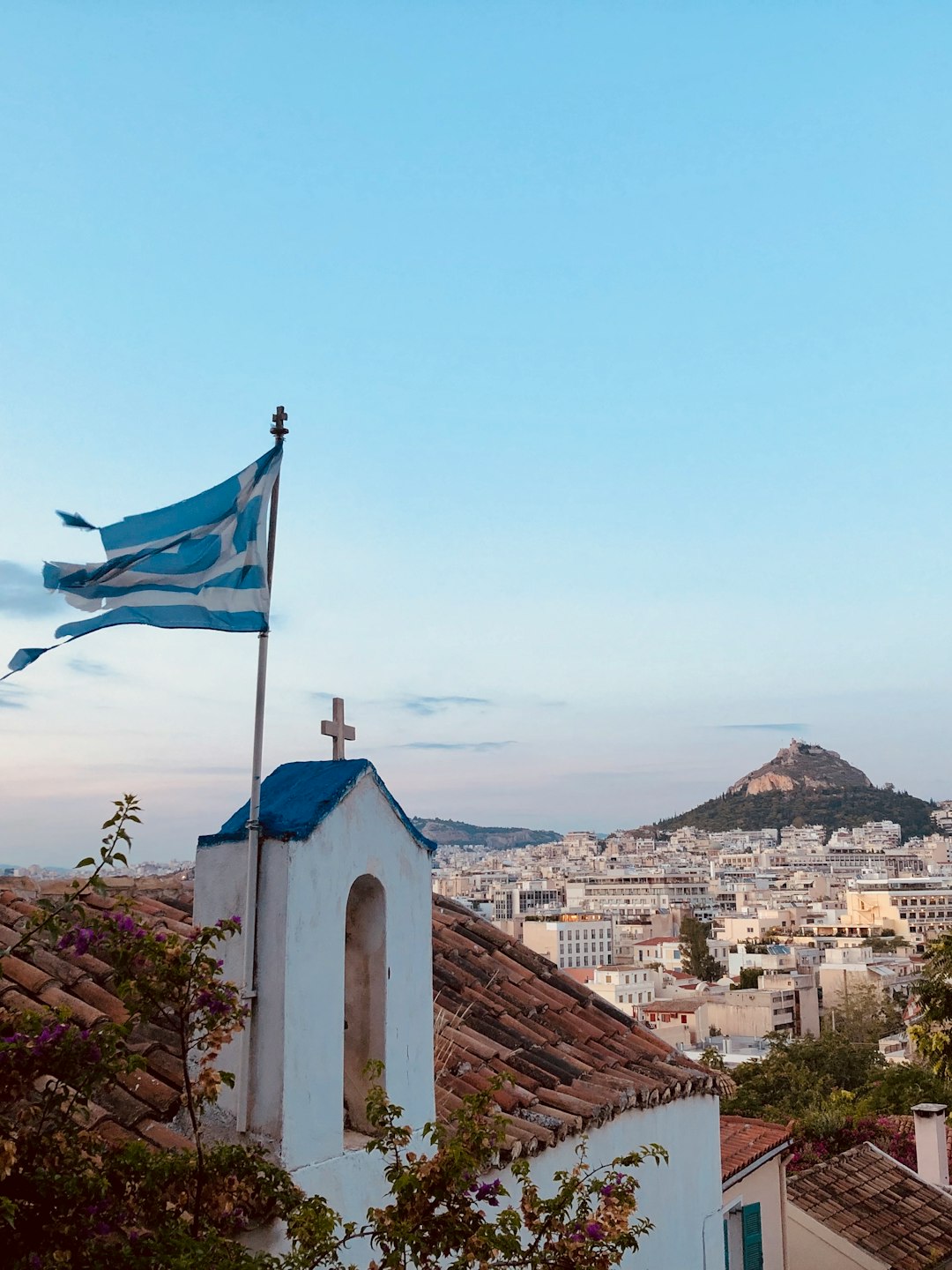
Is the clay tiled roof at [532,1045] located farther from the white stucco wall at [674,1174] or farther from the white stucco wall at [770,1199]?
the white stucco wall at [770,1199]

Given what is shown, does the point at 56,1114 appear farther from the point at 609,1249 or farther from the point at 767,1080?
the point at 767,1080

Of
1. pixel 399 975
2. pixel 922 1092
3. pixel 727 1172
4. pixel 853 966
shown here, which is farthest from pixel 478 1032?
pixel 853 966

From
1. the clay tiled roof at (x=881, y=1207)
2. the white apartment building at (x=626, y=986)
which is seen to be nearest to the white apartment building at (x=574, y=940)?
the white apartment building at (x=626, y=986)

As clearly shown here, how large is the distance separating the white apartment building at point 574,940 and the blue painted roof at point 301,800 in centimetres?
12739

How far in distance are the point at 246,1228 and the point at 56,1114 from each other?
29.3 inches

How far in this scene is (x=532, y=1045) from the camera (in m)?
7.49

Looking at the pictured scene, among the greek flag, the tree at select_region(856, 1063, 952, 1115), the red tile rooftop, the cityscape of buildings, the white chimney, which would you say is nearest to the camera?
the greek flag

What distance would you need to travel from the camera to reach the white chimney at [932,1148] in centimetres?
1620

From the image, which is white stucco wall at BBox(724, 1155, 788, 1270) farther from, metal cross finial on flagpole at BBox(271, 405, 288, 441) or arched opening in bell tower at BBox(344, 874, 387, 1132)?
metal cross finial on flagpole at BBox(271, 405, 288, 441)

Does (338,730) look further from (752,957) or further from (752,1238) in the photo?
(752,957)

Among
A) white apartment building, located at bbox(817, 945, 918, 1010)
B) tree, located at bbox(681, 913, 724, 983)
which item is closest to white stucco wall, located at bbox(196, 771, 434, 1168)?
white apartment building, located at bbox(817, 945, 918, 1010)

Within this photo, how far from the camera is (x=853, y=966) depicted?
10412 centimetres

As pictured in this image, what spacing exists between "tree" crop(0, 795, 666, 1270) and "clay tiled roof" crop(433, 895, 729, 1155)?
1.84m

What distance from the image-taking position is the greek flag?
475cm
